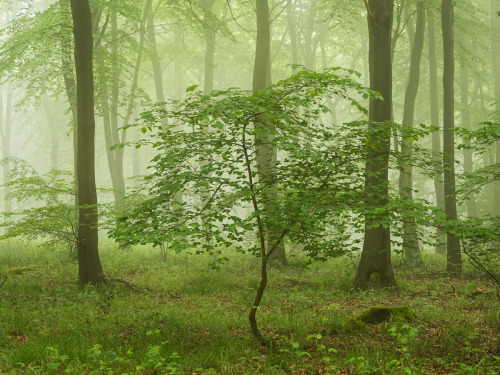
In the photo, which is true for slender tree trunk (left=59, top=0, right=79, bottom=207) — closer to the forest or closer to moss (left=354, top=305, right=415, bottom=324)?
the forest

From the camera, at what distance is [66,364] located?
495 cm

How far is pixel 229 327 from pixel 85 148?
→ 5227 millimetres

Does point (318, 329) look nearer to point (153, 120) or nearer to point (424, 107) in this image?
point (153, 120)

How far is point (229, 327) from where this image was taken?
22.1 feet

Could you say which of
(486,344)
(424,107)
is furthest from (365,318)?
(424,107)

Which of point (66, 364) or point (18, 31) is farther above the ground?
point (18, 31)

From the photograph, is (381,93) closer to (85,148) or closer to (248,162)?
(248,162)

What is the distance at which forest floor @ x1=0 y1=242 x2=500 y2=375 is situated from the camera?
506cm

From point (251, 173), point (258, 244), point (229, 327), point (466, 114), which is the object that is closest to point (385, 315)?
point (229, 327)

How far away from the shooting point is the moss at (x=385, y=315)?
6.61 metres

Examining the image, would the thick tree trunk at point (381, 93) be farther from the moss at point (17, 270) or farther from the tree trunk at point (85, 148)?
the moss at point (17, 270)

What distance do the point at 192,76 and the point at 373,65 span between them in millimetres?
22078

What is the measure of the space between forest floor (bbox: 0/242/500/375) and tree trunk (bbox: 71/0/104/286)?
0.59 metres

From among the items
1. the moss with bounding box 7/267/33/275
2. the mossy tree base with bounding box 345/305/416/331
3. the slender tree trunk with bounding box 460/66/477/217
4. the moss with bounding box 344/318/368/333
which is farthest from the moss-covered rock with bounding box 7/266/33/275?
the slender tree trunk with bounding box 460/66/477/217
